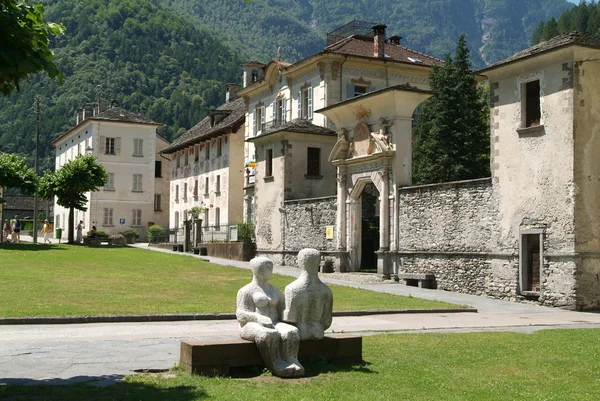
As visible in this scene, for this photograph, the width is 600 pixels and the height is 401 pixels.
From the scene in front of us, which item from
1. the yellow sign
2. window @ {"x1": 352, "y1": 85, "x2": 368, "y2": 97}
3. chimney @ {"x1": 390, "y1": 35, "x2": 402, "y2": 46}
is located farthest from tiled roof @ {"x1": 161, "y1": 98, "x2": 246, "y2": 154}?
the yellow sign

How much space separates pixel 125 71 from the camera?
145 metres

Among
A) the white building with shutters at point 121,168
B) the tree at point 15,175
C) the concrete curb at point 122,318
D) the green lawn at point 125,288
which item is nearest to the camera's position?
the concrete curb at point 122,318

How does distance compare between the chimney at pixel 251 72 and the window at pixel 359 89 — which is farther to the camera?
the chimney at pixel 251 72

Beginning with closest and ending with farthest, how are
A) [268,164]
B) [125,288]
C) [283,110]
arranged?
[125,288]
[268,164]
[283,110]

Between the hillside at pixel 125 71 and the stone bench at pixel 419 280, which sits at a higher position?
the hillside at pixel 125 71

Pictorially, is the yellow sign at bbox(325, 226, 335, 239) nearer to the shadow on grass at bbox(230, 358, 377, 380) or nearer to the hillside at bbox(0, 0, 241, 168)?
the shadow on grass at bbox(230, 358, 377, 380)

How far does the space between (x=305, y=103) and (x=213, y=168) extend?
16.4m

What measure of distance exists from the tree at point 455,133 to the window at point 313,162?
498 inches

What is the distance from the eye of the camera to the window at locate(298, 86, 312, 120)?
146 ft

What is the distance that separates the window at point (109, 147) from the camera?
71750mm

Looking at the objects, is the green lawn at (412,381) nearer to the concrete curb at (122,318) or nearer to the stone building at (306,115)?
the concrete curb at (122,318)

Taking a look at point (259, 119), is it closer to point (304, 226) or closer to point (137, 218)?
point (304, 226)

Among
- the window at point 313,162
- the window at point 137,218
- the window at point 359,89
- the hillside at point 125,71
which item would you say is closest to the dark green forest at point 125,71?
the hillside at point 125,71

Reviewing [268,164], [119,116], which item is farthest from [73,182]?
[119,116]
